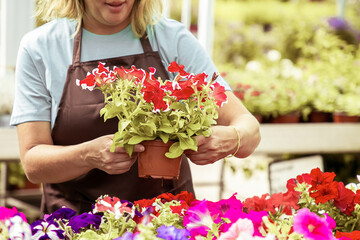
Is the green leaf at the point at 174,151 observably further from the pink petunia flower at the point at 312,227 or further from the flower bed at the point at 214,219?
the pink petunia flower at the point at 312,227

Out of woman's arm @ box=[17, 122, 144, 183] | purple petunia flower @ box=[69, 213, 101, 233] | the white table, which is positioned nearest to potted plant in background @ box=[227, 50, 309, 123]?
the white table

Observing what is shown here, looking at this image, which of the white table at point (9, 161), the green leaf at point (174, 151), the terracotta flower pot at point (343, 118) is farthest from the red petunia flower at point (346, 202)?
the terracotta flower pot at point (343, 118)

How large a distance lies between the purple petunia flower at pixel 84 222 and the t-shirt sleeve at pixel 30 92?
571mm

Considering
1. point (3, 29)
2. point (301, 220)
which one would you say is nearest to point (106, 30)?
point (301, 220)

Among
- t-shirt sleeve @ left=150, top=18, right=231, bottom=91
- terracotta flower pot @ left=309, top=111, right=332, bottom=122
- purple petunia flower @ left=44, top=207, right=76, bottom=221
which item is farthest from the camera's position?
terracotta flower pot @ left=309, top=111, right=332, bottom=122

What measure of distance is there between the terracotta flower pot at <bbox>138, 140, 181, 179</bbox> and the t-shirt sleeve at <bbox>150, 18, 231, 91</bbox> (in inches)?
18.1

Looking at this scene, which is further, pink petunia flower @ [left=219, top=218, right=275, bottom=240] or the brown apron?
the brown apron

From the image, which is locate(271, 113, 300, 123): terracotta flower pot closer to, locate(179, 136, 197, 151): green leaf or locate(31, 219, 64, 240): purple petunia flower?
locate(179, 136, 197, 151): green leaf

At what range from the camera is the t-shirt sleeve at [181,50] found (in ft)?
5.59

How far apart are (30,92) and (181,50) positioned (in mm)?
513

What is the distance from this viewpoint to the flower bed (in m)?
0.96

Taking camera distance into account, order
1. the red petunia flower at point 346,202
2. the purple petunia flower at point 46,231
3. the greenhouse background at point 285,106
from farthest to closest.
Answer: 1. the greenhouse background at point 285,106
2. the red petunia flower at point 346,202
3. the purple petunia flower at point 46,231

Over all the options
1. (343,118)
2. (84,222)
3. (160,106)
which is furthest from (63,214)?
(343,118)

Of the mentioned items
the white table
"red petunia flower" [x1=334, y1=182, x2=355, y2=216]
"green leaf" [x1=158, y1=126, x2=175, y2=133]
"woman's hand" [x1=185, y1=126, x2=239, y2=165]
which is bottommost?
the white table
